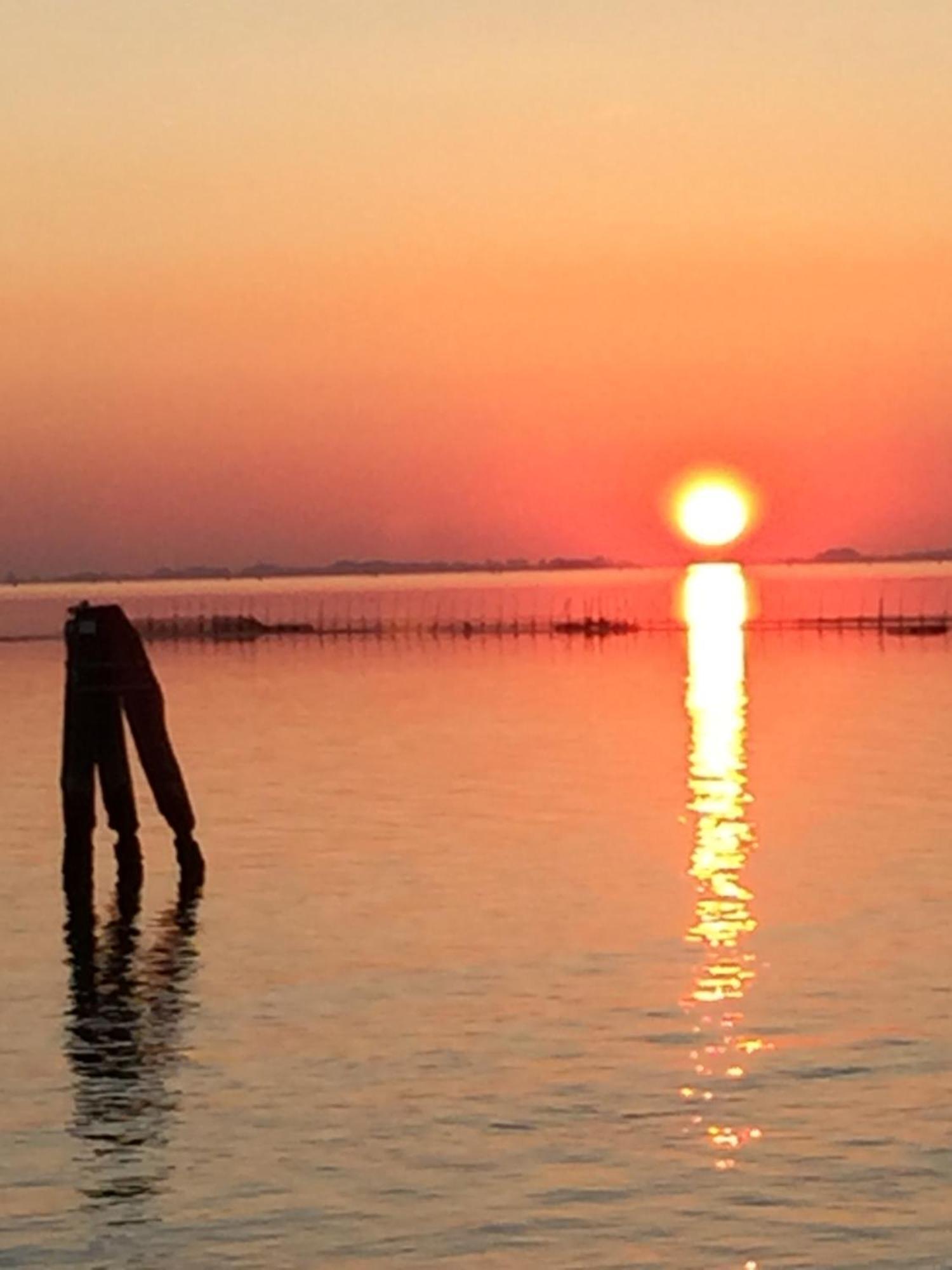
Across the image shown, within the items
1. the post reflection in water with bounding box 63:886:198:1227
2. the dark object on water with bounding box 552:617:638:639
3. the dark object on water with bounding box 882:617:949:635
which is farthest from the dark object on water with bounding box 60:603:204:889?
the dark object on water with bounding box 552:617:638:639

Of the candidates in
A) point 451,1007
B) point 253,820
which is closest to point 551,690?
point 253,820

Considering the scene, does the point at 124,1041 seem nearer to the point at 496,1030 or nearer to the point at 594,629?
the point at 496,1030

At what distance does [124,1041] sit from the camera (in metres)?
21.2

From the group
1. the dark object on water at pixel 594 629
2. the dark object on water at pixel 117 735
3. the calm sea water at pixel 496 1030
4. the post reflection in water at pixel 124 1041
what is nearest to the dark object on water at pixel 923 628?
the dark object on water at pixel 594 629

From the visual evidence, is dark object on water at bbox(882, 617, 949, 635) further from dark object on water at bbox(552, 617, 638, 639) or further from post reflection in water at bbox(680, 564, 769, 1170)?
post reflection in water at bbox(680, 564, 769, 1170)

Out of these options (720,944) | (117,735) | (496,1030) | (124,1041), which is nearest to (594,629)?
(117,735)

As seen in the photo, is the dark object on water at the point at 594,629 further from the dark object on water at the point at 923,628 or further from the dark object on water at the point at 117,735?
the dark object on water at the point at 117,735

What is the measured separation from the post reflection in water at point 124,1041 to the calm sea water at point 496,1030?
0.18 feet

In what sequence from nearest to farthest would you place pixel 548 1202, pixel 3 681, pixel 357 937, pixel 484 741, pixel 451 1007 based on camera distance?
1. pixel 548 1202
2. pixel 451 1007
3. pixel 357 937
4. pixel 484 741
5. pixel 3 681

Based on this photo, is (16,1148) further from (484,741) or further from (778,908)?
(484,741)

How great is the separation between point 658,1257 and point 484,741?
44218mm

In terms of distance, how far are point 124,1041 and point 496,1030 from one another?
10.5ft

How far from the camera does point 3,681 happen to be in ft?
322

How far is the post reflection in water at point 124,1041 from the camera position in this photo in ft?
54.5
